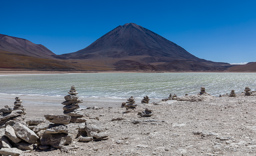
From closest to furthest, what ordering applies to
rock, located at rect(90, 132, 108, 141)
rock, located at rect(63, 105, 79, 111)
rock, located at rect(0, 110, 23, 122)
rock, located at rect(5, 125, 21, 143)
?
1. rock, located at rect(5, 125, 21, 143)
2. rock, located at rect(90, 132, 108, 141)
3. rock, located at rect(0, 110, 23, 122)
4. rock, located at rect(63, 105, 79, 111)

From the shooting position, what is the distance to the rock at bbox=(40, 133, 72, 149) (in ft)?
19.2

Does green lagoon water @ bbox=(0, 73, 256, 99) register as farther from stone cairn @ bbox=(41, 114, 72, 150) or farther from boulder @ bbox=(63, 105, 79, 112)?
stone cairn @ bbox=(41, 114, 72, 150)

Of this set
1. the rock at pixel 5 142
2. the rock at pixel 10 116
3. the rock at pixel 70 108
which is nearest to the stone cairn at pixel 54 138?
the rock at pixel 5 142

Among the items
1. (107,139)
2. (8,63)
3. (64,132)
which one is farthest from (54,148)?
(8,63)

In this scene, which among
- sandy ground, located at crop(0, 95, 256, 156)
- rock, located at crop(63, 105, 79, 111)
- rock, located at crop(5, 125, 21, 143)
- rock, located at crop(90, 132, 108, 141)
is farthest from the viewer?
rock, located at crop(63, 105, 79, 111)

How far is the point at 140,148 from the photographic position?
5625mm

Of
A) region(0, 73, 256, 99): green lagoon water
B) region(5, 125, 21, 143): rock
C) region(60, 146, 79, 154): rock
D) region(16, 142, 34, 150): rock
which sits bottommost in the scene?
region(0, 73, 256, 99): green lagoon water

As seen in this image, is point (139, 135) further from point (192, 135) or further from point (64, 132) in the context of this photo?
point (64, 132)

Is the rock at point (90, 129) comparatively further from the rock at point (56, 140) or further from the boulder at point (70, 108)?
the boulder at point (70, 108)

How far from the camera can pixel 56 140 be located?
5.90 m

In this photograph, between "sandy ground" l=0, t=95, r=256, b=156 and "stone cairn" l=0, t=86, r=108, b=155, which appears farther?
"stone cairn" l=0, t=86, r=108, b=155

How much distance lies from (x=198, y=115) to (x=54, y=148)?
242 inches

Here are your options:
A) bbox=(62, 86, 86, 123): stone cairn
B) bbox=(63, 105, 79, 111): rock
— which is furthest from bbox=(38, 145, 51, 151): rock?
bbox=(63, 105, 79, 111): rock

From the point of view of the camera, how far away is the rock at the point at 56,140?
5848 mm
